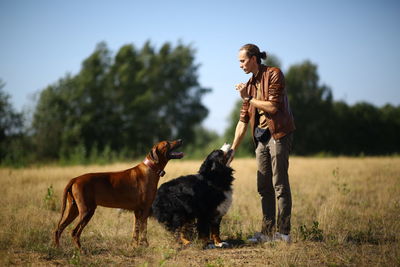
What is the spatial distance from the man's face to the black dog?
1280mm

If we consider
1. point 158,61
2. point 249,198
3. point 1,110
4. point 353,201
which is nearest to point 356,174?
point 353,201

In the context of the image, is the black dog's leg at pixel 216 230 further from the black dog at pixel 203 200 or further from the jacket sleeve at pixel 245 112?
the jacket sleeve at pixel 245 112

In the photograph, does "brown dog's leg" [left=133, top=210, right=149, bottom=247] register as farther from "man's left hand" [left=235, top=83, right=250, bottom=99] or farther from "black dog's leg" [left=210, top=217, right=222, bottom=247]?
"man's left hand" [left=235, top=83, right=250, bottom=99]

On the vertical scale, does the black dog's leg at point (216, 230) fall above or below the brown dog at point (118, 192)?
below

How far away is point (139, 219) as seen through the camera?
6043 millimetres

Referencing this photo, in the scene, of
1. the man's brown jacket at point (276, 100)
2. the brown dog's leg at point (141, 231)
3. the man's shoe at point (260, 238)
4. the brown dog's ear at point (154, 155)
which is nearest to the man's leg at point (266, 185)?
the man's shoe at point (260, 238)

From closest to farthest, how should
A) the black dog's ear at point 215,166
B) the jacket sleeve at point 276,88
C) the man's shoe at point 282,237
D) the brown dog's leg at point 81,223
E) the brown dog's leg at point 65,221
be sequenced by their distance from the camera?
the brown dog's leg at point 81,223 → the brown dog's leg at point 65,221 → the jacket sleeve at point 276,88 → the man's shoe at point 282,237 → the black dog's ear at point 215,166

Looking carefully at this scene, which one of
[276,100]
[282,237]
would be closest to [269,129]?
[276,100]

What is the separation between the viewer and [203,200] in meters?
6.14

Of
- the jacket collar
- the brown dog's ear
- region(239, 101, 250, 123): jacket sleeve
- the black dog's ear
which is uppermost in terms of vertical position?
the jacket collar

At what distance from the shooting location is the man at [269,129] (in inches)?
233

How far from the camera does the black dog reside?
612 cm

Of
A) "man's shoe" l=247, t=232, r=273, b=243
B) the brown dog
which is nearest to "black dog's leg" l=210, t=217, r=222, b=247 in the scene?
"man's shoe" l=247, t=232, r=273, b=243

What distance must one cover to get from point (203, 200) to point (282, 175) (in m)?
1.27
